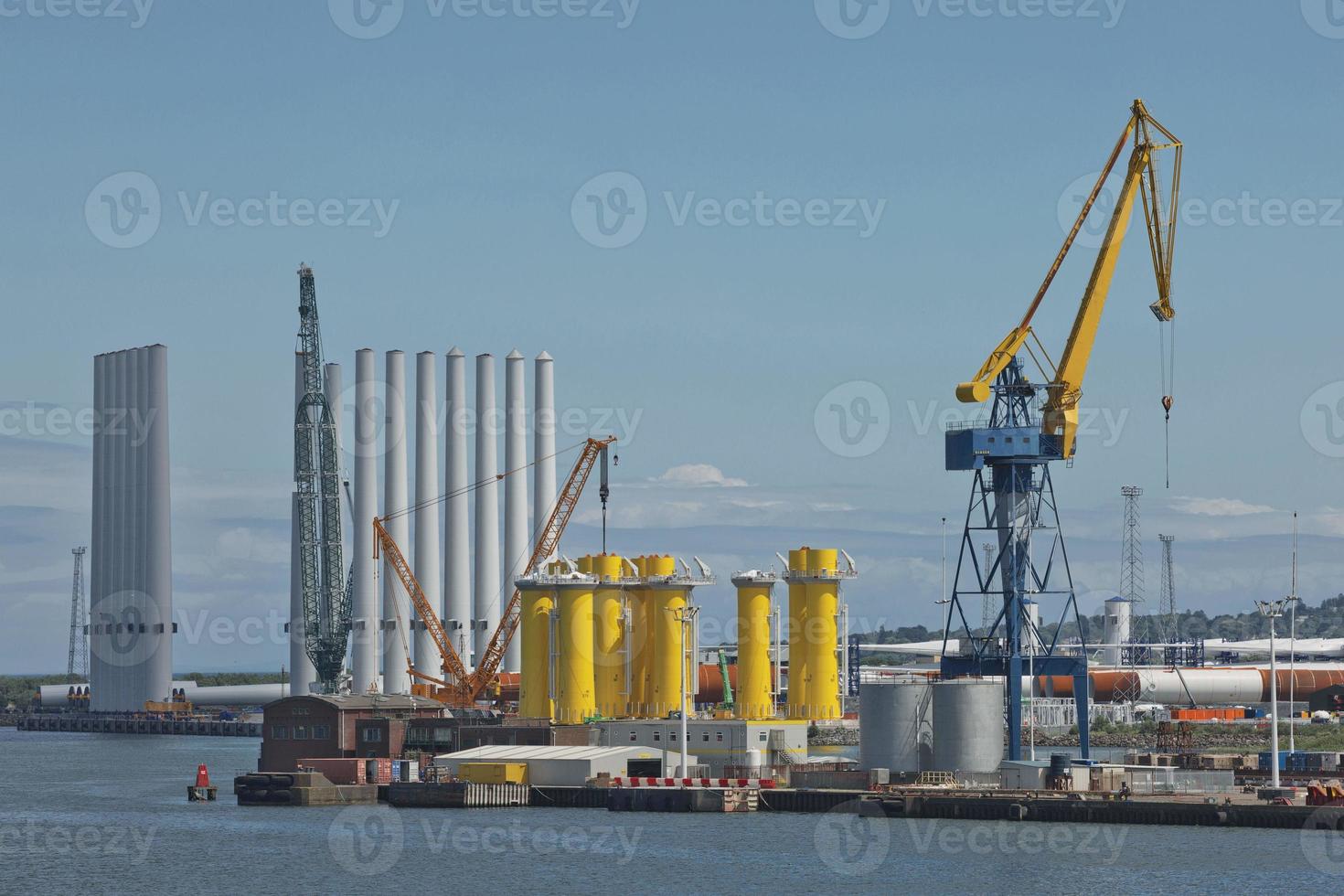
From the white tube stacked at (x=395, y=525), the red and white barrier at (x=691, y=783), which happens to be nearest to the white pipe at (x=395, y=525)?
the white tube stacked at (x=395, y=525)

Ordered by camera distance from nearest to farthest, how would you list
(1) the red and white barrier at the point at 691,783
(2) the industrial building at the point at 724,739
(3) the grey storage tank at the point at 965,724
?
(3) the grey storage tank at the point at 965,724, (1) the red and white barrier at the point at 691,783, (2) the industrial building at the point at 724,739

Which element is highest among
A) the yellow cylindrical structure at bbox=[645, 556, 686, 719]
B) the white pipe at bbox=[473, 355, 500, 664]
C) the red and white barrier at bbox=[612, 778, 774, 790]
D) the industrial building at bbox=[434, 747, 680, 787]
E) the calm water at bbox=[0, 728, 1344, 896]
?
the white pipe at bbox=[473, 355, 500, 664]

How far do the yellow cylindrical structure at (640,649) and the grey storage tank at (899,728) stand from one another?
74.4 feet

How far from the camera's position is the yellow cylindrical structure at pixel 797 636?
11781cm

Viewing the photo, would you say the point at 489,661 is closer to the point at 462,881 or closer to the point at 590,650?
the point at 590,650

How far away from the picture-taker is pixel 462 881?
76562 mm

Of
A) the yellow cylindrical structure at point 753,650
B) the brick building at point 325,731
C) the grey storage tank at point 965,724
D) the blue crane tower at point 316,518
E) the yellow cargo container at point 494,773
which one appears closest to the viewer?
the grey storage tank at point 965,724

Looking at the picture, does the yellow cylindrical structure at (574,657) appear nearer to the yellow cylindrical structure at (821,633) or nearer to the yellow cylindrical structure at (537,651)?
the yellow cylindrical structure at (537,651)

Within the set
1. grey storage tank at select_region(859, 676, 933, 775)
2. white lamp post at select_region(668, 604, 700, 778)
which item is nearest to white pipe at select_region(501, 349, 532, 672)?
white lamp post at select_region(668, 604, 700, 778)

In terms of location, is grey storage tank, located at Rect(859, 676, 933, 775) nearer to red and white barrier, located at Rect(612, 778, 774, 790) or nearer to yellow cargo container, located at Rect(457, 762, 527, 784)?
red and white barrier, located at Rect(612, 778, 774, 790)

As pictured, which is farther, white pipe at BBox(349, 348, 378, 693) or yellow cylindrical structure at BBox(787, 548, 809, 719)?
white pipe at BBox(349, 348, 378, 693)

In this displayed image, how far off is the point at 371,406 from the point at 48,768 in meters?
39.6

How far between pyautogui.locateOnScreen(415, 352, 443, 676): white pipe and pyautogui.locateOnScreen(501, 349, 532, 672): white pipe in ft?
18.7

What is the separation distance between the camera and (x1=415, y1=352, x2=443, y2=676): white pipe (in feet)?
549
